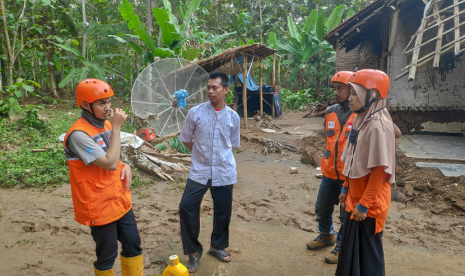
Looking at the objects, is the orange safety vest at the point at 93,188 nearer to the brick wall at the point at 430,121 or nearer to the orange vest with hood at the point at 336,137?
the orange vest with hood at the point at 336,137

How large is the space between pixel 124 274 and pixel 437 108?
7964mm

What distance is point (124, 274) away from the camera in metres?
2.44

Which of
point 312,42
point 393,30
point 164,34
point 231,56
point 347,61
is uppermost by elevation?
point 312,42

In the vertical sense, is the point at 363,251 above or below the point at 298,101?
below

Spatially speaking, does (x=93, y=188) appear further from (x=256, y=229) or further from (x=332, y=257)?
(x=256, y=229)

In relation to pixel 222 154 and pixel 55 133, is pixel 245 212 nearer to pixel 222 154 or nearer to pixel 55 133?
pixel 222 154

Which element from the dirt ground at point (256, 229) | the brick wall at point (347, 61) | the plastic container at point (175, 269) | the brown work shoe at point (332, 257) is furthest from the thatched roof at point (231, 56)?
the plastic container at point (175, 269)

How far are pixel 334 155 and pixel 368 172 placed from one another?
2.75 feet

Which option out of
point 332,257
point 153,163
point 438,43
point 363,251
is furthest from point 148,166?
point 438,43

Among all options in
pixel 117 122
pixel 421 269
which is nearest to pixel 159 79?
pixel 117 122

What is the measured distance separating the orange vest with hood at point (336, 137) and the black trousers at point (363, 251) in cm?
78

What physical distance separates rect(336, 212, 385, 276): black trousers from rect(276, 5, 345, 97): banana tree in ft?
42.6

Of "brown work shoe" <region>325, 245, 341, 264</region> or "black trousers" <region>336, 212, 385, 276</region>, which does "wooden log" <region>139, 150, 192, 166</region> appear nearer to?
"brown work shoe" <region>325, 245, 341, 264</region>

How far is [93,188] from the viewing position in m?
2.14
